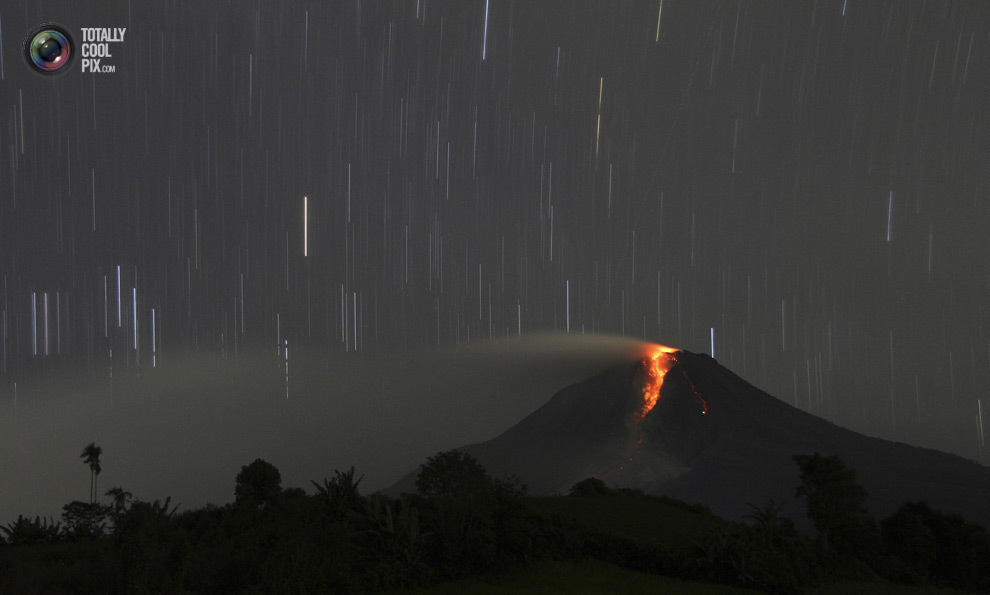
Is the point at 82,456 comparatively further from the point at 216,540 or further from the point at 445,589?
the point at 445,589

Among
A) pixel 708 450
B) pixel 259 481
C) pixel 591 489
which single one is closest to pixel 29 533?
pixel 259 481

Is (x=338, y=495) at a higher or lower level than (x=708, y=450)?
higher

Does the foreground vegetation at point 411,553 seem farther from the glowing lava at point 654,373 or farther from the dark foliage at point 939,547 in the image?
the glowing lava at point 654,373

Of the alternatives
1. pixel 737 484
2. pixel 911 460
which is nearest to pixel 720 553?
pixel 737 484

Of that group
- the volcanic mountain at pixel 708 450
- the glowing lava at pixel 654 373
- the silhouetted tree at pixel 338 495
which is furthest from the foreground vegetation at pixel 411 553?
the glowing lava at pixel 654 373

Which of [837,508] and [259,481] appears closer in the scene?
[259,481]

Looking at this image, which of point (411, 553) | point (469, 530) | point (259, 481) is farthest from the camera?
point (259, 481)

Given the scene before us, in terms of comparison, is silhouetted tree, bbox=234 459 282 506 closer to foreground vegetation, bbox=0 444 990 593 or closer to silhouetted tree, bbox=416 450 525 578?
foreground vegetation, bbox=0 444 990 593

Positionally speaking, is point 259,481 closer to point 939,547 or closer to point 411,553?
point 411,553
